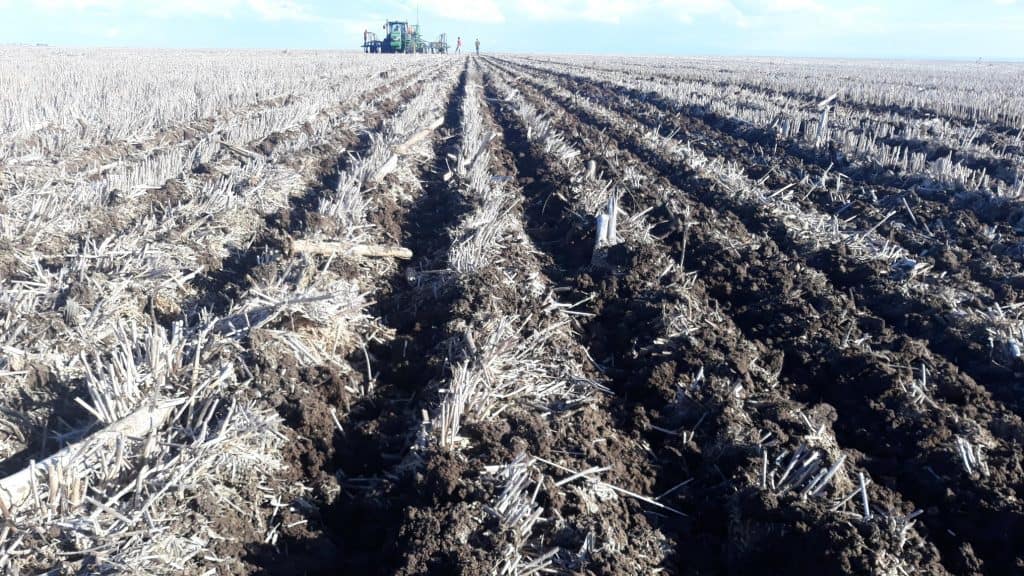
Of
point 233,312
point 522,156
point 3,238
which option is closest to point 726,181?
point 522,156

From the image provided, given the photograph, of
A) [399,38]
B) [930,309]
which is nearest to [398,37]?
[399,38]

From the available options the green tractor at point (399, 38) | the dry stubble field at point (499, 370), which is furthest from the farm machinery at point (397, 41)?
the dry stubble field at point (499, 370)

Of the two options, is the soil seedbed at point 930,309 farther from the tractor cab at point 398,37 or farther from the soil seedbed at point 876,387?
the tractor cab at point 398,37

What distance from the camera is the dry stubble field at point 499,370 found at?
10.4 ft

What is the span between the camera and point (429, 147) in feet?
39.4

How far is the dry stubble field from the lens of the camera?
10.4 ft

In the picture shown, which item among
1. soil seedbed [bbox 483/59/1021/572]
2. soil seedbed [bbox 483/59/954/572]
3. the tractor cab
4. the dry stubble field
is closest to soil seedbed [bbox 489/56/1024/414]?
the dry stubble field

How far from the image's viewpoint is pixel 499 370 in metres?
4.45

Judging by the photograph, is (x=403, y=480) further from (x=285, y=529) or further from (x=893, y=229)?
(x=893, y=229)

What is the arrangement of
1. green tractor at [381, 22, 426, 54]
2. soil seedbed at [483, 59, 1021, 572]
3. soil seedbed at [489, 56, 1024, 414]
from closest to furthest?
soil seedbed at [483, 59, 1021, 572], soil seedbed at [489, 56, 1024, 414], green tractor at [381, 22, 426, 54]

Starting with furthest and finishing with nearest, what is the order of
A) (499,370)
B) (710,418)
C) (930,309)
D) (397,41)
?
(397,41) → (930,309) → (499,370) → (710,418)

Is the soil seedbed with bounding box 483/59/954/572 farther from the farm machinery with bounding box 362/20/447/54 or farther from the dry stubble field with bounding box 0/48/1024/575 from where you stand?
the farm machinery with bounding box 362/20/447/54

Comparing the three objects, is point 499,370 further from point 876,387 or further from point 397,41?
point 397,41

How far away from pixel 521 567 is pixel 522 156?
929cm
